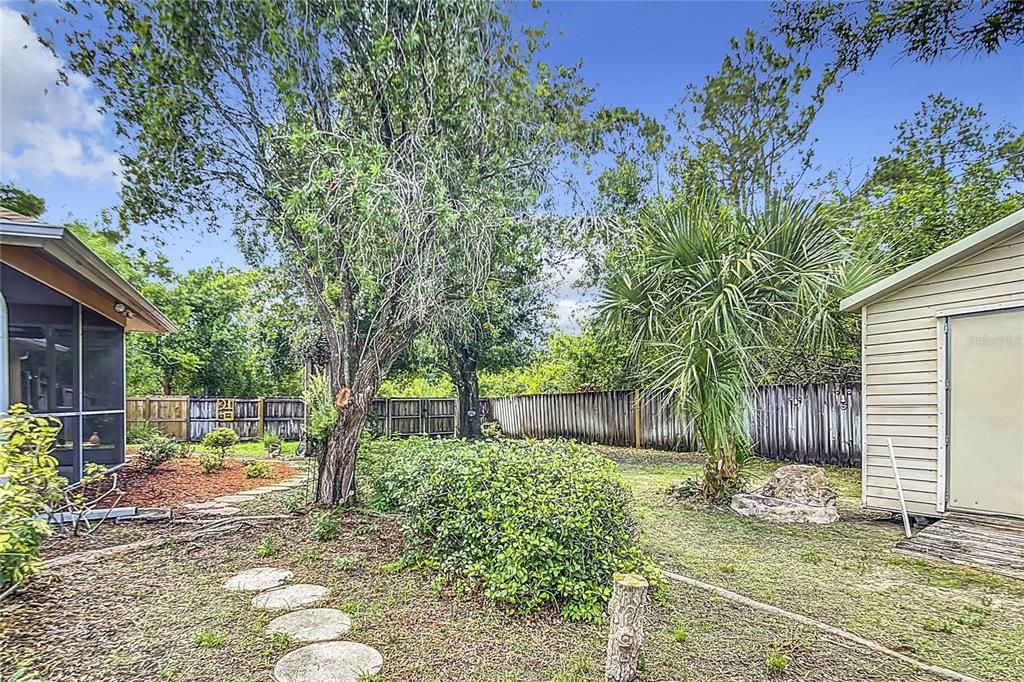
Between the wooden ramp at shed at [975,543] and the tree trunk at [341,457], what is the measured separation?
4919 millimetres

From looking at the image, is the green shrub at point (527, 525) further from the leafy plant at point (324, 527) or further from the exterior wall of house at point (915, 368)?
the exterior wall of house at point (915, 368)

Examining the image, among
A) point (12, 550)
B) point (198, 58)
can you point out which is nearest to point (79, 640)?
point (12, 550)

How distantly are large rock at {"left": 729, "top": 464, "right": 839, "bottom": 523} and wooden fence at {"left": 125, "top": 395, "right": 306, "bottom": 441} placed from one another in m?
9.05

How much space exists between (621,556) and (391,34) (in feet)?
15.0

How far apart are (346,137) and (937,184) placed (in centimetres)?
878

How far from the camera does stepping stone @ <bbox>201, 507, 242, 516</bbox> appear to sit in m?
5.28

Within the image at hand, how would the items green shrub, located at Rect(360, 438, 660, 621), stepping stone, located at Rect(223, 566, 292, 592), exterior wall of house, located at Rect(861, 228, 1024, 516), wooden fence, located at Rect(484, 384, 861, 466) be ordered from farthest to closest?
wooden fence, located at Rect(484, 384, 861, 466) < exterior wall of house, located at Rect(861, 228, 1024, 516) < stepping stone, located at Rect(223, 566, 292, 592) < green shrub, located at Rect(360, 438, 660, 621)

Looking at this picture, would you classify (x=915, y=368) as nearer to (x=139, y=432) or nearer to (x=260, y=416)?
(x=260, y=416)

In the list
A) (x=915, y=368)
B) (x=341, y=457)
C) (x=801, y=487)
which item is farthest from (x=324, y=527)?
(x=915, y=368)

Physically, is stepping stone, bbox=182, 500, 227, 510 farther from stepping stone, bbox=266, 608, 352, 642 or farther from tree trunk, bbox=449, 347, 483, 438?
tree trunk, bbox=449, 347, 483, 438

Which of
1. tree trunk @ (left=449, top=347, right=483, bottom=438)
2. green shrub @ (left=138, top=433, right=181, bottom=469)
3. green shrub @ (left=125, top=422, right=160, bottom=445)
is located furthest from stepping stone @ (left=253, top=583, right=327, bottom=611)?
green shrub @ (left=125, top=422, right=160, bottom=445)

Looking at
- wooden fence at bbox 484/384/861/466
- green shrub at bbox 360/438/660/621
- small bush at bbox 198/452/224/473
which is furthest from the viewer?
wooden fence at bbox 484/384/861/466

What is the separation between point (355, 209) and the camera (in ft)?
14.9

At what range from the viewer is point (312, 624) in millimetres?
2949
